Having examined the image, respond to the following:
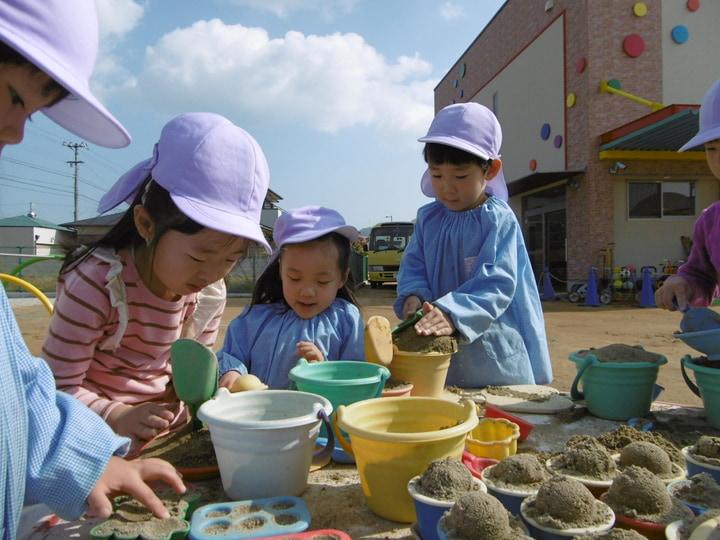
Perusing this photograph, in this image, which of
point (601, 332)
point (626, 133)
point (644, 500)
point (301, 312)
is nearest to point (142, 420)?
point (301, 312)

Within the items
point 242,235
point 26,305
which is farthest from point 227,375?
point 26,305

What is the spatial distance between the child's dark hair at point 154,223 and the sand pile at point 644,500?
3.65ft

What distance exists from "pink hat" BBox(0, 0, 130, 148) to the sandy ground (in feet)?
2.56

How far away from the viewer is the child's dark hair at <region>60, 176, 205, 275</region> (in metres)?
1.39

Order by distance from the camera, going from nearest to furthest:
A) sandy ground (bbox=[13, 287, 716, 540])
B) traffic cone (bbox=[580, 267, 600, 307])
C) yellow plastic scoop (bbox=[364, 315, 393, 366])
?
sandy ground (bbox=[13, 287, 716, 540]) < yellow plastic scoop (bbox=[364, 315, 393, 366]) < traffic cone (bbox=[580, 267, 600, 307])

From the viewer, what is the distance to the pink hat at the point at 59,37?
721mm

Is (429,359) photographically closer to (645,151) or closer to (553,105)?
(645,151)

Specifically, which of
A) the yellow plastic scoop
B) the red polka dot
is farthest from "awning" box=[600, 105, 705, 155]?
the yellow plastic scoop

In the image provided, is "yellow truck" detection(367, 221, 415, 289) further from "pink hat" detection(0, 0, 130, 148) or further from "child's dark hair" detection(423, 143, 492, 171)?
"pink hat" detection(0, 0, 130, 148)

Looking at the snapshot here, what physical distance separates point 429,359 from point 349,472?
1.54 feet

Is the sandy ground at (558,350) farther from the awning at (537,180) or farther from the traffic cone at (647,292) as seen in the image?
the awning at (537,180)

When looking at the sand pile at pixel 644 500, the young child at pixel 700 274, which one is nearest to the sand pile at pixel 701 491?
the sand pile at pixel 644 500

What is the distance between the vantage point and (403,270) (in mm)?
2330

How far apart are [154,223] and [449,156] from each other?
1145 millimetres
